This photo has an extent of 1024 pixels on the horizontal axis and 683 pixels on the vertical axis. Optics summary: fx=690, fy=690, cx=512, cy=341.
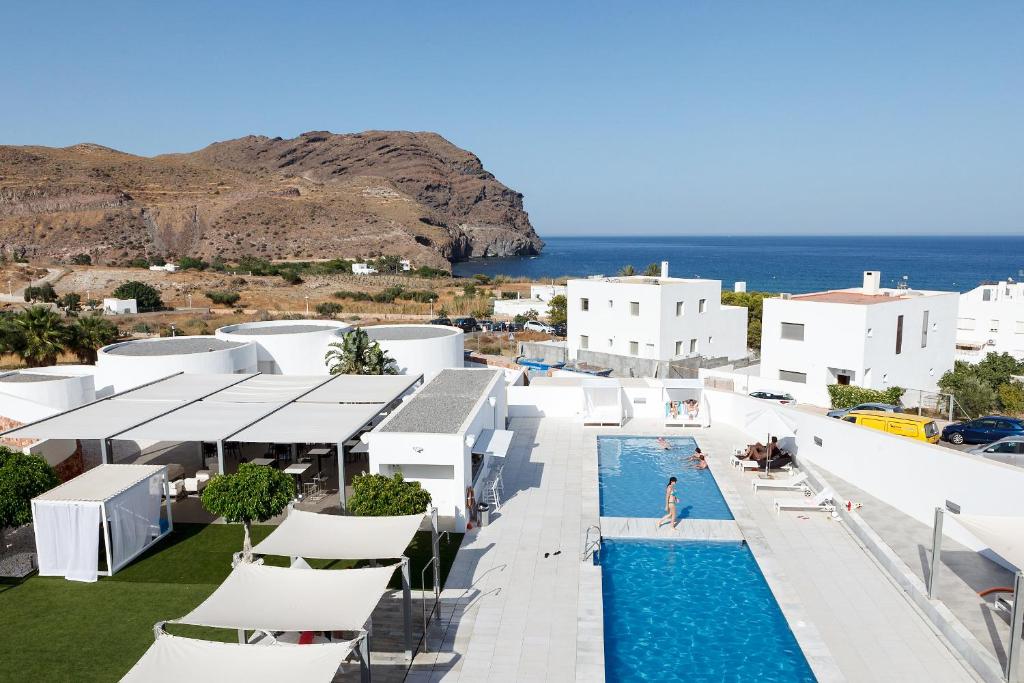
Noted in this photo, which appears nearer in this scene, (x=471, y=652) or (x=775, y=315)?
(x=471, y=652)

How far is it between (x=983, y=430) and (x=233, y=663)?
1938cm

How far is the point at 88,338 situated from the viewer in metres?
30.4

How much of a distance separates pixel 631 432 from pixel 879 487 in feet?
25.9

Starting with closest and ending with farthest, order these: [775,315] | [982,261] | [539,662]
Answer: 1. [539,662]
2. [775,315]
3. [982,261]

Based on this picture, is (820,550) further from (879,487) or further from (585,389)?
(585,389)

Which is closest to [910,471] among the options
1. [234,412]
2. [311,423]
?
[311,423]

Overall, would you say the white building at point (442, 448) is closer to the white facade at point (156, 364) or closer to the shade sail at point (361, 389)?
the shade sail at point (361, 389)

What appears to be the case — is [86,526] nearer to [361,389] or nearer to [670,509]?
[361,389]

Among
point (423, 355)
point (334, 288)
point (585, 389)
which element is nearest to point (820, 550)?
point (585, 389)

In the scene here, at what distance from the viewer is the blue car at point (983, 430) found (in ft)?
60.5

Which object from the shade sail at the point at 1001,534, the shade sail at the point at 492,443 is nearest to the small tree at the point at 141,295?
the shade sail at the point at 492,443

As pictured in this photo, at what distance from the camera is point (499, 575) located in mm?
12820

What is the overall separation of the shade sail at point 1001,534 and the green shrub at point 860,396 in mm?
12745

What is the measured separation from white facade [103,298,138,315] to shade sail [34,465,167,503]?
45.1m
